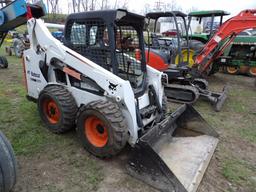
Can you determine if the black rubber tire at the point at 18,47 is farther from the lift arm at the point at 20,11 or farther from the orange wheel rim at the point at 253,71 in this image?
the orange wheel rim at the point at 253,71

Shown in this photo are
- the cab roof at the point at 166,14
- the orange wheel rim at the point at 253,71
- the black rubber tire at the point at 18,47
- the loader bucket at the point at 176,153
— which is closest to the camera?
the loader bucket at the point at 176,153

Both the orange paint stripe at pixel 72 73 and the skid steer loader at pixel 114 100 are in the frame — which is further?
the orange paint stripe at pixel 72 73

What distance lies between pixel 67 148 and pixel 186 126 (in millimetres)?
1818

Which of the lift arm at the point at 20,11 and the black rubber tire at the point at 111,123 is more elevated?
the lift arm at the point at 20,11

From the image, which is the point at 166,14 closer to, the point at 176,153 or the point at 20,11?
the point at 20,11

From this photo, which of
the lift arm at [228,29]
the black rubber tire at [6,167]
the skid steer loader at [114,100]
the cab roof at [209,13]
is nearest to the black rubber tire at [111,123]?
the skid steer loader at [114,100]

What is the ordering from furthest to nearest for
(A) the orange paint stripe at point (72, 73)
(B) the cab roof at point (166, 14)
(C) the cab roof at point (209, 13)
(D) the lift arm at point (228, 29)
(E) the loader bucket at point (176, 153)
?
(C) the cab roof at point (209, 13), (D) the lift arm at point (228, 29), (B) the cab roof at point (166, 14), (A) the orange paint stripe at point (72, 73), (E) the loader bucket at point (176, 153)

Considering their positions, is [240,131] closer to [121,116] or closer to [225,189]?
[225,189]

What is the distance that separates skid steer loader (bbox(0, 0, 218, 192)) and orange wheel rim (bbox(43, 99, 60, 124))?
0.05ft

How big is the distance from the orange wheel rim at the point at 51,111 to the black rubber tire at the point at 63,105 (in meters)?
0.07

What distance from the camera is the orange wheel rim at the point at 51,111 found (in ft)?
11.3

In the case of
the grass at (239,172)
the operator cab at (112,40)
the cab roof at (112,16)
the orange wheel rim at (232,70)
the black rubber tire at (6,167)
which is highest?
the cab roof at (112,16)

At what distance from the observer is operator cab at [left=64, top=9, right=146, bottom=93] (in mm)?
2904

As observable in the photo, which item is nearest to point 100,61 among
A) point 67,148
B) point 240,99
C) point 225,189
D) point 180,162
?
point 67,148
